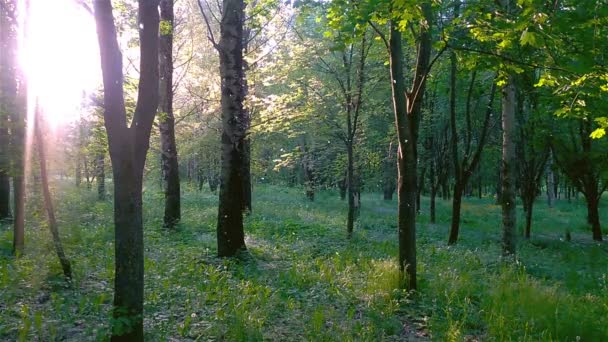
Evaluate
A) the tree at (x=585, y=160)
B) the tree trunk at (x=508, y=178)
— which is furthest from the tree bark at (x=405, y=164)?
the tree at (x=585, y=160)

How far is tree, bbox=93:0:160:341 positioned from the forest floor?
2.10ft

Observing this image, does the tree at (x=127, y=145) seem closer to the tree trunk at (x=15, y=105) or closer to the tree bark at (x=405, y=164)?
the tree bark at (x=405, y=164)

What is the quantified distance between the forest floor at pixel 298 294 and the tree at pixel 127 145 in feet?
2.10

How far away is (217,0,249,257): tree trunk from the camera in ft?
30.4

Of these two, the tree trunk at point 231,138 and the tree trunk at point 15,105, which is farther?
the tree trunk at point 231,138

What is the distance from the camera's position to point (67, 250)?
Result: 330 inches

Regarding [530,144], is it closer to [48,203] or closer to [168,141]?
[168,141]

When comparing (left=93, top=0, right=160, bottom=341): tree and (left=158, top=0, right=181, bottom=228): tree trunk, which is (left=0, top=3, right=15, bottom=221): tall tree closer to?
(left=158, top=0, right=181, bottom=228): tree trunk

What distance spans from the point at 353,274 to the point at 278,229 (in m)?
5.93

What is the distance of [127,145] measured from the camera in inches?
165

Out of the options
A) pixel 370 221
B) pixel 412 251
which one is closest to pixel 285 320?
pixel 412 251

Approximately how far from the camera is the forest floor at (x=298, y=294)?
206 inches

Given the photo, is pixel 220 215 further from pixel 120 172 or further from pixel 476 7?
pixel 476 7

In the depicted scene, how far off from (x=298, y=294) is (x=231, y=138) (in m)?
3.91
